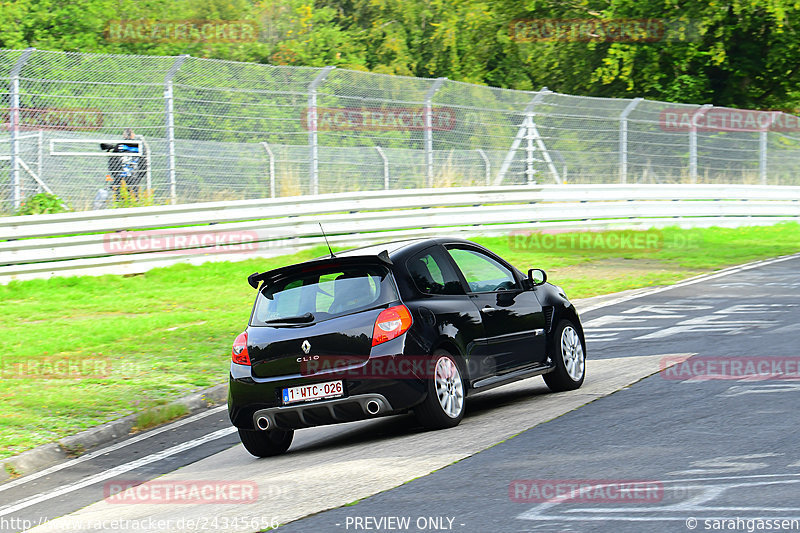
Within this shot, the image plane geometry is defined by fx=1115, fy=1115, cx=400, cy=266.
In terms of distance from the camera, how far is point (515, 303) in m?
9.35

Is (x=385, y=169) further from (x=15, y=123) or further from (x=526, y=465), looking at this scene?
(x=526, y=465)

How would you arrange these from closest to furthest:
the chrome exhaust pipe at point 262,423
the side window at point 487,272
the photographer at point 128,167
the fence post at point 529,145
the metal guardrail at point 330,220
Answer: the chrome exhaust pipe at point 262,423 → the side window at point 487,272 → the metal guardrail at point 330,220 → the photographer at point 128,167 → the fence post at point 529,145

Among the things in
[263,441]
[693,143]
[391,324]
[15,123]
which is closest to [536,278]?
[391,324]

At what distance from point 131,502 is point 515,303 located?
3.72m

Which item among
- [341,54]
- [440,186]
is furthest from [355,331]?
[341,54]

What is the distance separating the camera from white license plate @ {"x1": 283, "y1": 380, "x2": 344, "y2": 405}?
8016 millimetres

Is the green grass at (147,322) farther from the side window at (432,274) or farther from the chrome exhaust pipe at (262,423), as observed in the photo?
the side window at (432,274)

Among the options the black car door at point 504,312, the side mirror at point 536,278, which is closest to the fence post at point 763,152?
the side mirror at point 536,278

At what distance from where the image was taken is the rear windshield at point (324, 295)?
8.27m

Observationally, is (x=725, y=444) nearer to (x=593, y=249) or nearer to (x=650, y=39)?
(x=593, y=249)

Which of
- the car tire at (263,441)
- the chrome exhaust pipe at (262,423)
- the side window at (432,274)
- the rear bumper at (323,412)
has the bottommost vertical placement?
the car tire at (263,441)

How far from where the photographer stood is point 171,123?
1884 cm

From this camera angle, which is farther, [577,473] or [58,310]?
[58,310]

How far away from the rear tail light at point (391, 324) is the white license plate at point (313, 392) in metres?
0.41
